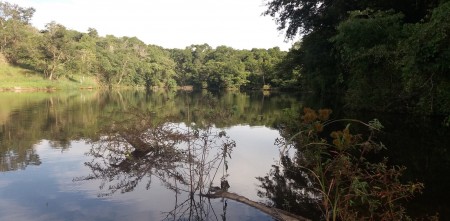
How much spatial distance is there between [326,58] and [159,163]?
87.5 feet

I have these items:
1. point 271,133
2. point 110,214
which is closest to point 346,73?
point 271,133

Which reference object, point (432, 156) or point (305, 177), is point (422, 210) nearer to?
point (305, 177)

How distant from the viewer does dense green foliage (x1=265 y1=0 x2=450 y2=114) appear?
42.3ft

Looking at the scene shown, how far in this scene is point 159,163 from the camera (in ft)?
32.1

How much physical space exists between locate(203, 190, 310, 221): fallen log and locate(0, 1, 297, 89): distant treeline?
48.8m

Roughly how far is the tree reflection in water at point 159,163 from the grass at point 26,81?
5288 cm

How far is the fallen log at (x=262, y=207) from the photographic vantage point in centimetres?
631

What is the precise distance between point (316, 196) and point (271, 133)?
942 centimetres

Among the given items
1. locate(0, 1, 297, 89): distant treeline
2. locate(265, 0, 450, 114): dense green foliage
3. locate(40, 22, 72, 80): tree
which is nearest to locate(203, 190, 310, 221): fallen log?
locate(265, 0, 450, 114): dense green foliage

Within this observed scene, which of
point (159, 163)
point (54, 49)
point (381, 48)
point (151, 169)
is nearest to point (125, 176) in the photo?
point (151, 169)

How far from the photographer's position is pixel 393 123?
18.5 m

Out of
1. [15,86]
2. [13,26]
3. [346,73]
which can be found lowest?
[15,86]

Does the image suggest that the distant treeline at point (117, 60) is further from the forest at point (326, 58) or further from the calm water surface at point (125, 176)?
the calm water surface at point (125, 176)

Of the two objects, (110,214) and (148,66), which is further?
(148,66)
